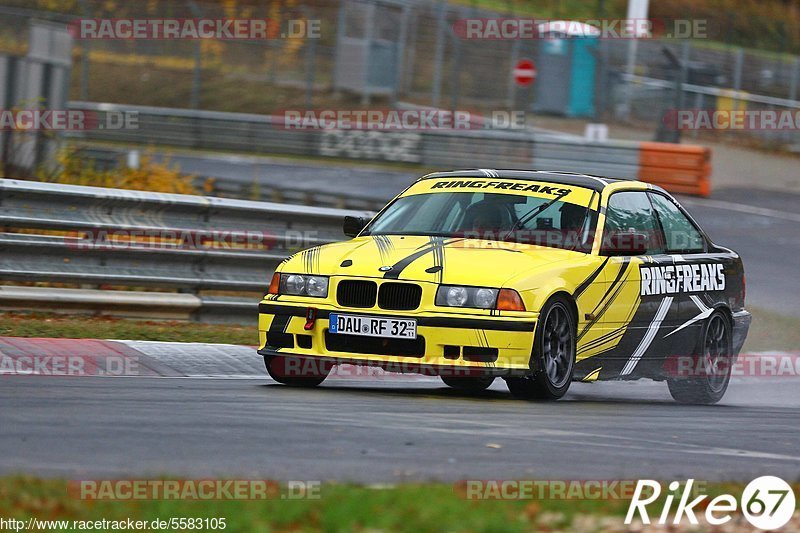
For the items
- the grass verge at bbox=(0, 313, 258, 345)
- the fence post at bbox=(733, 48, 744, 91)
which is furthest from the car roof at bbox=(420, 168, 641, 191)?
the fence post at bbox=(733, 48, 744, 91)

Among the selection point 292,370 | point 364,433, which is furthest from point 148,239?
point 364,433

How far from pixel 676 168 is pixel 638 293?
59.2 feet

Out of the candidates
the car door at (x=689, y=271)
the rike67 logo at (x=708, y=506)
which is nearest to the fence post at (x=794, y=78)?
the car door at (x=689, y=271)

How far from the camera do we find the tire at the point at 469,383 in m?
9.55

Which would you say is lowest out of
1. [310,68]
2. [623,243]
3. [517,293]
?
[517,293]

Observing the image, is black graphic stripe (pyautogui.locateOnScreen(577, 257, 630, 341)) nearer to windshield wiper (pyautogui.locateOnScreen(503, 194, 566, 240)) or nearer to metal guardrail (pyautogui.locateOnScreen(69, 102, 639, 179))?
windshield wiper (pyautogui.locateOnScreen(503, 194, 566, 240))

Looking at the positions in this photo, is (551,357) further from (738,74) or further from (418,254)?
(738,74)

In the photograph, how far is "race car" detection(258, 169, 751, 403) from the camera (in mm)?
8289

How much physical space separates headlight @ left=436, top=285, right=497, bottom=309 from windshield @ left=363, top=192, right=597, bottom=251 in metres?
0.90

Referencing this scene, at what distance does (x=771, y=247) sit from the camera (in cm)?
2100

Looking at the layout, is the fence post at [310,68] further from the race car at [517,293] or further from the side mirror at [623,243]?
the side mirror at [623,243]

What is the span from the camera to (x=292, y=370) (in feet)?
29.4

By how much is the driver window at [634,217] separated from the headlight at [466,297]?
1.47m

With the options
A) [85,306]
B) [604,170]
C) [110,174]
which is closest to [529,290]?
[85,306]
